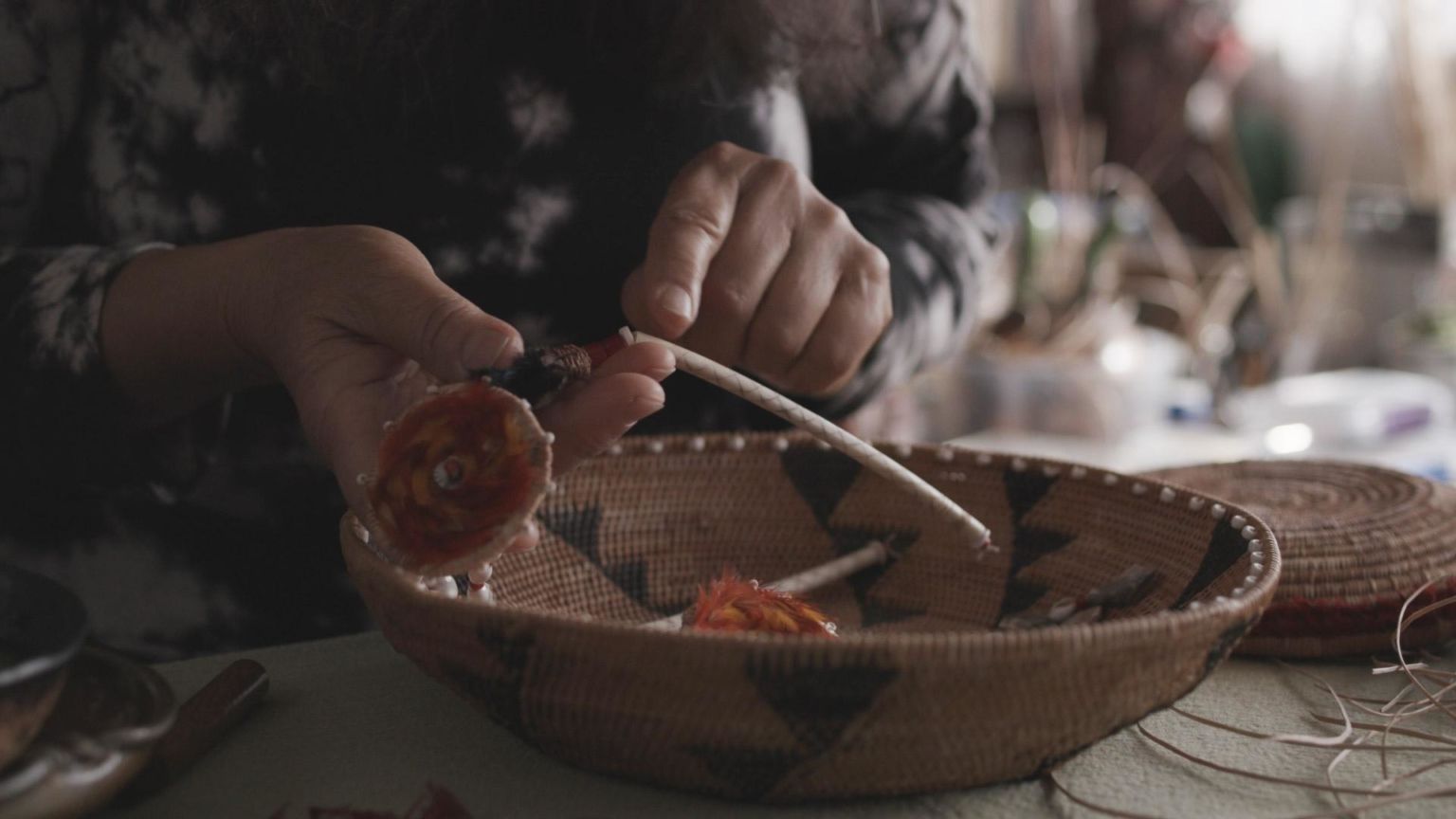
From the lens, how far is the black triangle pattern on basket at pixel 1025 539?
64cm

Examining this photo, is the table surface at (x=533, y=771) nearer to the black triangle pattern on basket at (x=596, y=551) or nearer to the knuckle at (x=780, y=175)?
the black triangle pattern on basket at (x=596, y=551)

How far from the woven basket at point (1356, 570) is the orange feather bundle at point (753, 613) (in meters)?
0.22

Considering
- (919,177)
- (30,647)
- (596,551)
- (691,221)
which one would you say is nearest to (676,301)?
(691,221)

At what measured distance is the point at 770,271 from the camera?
0.65m

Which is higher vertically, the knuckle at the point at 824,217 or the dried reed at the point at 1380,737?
the knuckle at the point at 824,217

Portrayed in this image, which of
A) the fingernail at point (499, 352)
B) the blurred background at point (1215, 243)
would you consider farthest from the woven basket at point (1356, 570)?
the blurred background at point (1215, 243)

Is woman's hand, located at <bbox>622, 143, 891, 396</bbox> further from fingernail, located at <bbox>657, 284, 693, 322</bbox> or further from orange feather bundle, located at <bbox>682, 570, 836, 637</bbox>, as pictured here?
orange feather bundle, located at <bbox>682, 570, 836, 637</bbox>

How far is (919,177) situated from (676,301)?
0.48 metres

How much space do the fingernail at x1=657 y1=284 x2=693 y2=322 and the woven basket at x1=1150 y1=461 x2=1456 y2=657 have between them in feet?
0.99

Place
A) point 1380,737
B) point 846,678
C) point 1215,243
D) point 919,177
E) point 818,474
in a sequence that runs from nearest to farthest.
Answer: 1. point 846,678
2. point 1380,737
3. point 818,474
4. point 919,177
5. point 1215,243

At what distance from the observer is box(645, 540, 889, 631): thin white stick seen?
65 cm

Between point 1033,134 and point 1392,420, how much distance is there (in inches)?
109

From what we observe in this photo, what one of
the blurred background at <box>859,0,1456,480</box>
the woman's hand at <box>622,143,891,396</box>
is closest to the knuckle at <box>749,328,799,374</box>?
the woman's hand at <box>622,143,891,396</box>

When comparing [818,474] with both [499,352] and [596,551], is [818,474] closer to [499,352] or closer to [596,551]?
[596,551]
